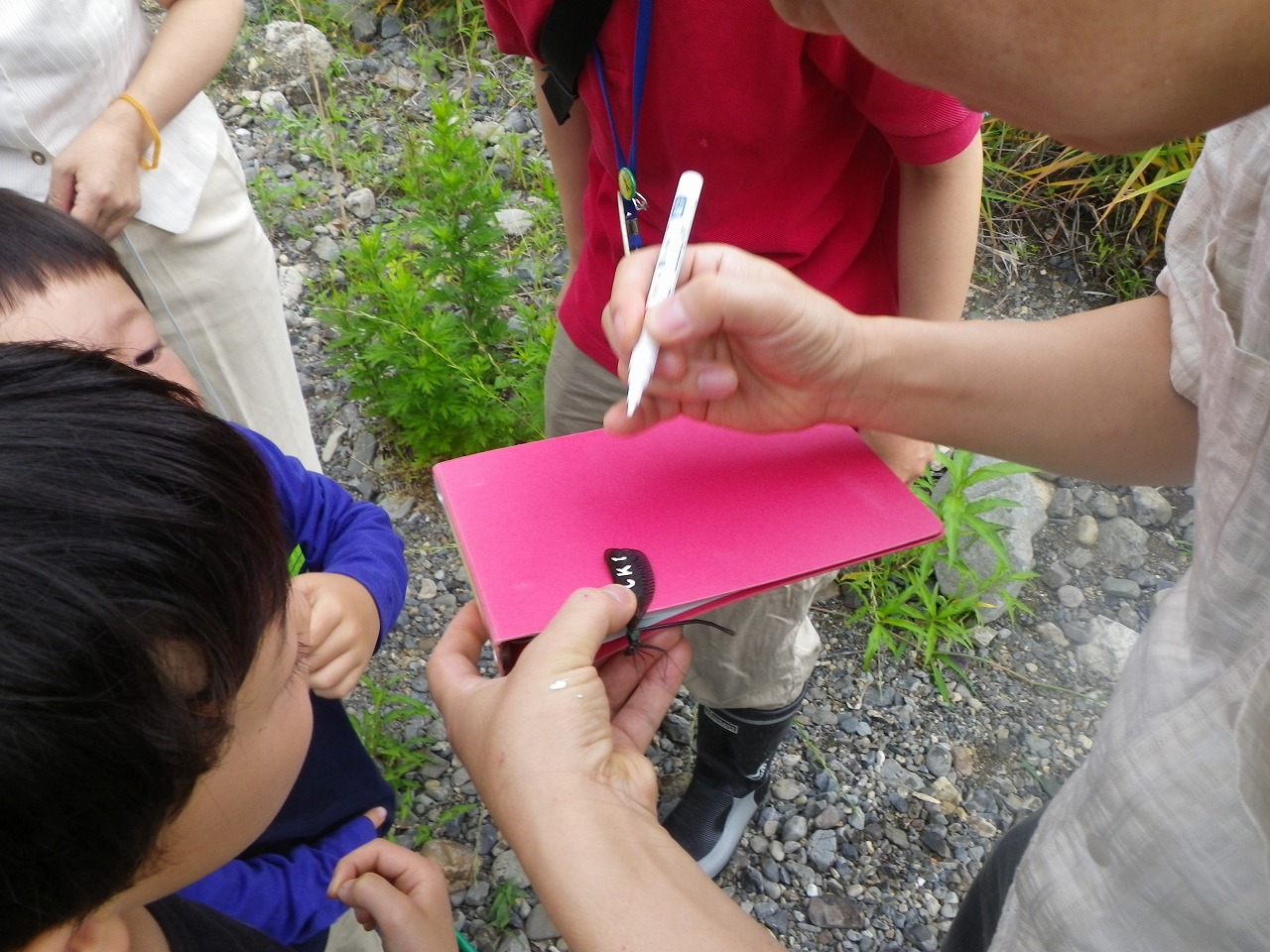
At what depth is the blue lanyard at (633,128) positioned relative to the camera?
1.20 m

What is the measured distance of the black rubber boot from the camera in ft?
5.97

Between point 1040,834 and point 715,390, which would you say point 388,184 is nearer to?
point 715,390

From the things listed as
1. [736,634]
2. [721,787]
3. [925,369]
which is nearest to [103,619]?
[925,369]

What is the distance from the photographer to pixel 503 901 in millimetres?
1836

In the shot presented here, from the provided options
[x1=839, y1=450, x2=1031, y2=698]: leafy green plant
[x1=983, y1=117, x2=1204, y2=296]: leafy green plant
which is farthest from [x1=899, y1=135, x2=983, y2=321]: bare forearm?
[x1=983, y1=117, x2=1204, y2=296]: leafy green plant

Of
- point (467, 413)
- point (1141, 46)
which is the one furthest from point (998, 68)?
point (467, 413)

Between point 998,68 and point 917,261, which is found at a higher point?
point 998,68

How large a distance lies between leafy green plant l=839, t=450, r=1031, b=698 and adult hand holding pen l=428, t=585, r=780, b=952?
1.37 meters

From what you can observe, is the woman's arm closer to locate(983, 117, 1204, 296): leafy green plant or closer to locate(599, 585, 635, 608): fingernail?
locate(599, 585, 635, 608): fingernail

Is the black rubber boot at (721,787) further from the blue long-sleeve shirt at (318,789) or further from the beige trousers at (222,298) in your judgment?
the beige trousers at (222,298)

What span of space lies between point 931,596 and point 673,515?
4.31 ft

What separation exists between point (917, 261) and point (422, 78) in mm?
2995

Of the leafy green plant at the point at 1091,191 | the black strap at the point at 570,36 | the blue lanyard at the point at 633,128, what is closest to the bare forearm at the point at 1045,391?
the blue lanyard at the point at 633,128

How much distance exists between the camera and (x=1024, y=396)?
1.11 metres
